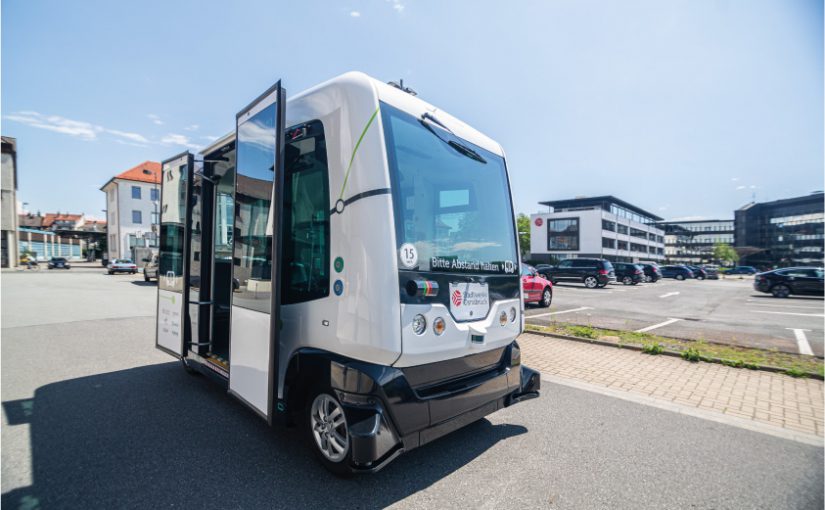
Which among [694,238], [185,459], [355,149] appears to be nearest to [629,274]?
[355,149]

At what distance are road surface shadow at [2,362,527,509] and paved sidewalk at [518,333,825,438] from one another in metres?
2.30

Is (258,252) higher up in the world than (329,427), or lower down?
higher up

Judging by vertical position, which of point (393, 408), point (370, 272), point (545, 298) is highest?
point (370, 272)

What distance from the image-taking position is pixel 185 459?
9.95ft

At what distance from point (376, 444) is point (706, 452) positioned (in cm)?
289

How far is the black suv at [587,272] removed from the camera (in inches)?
882

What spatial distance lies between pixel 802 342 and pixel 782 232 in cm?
11095

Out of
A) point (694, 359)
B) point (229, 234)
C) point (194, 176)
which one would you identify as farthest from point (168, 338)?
point (694, 359)

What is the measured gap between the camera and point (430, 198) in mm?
2934

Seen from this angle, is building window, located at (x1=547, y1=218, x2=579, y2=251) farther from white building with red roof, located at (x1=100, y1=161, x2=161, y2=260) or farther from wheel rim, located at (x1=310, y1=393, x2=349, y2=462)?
wheel rim, located at (x1=310, y1=393, x2=349, y2=462)

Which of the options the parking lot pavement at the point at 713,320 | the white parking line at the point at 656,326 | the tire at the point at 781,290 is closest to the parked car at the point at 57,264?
the parking lot pavement at the point at 713,320

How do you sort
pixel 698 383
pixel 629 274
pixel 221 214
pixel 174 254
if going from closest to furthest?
pixel 221 214 < pixel 174 254 < pixel 698 383 < pixel 629 274

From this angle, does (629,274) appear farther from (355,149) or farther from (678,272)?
(355,149)

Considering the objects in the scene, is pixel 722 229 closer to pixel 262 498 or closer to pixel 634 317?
pixel 634 317
